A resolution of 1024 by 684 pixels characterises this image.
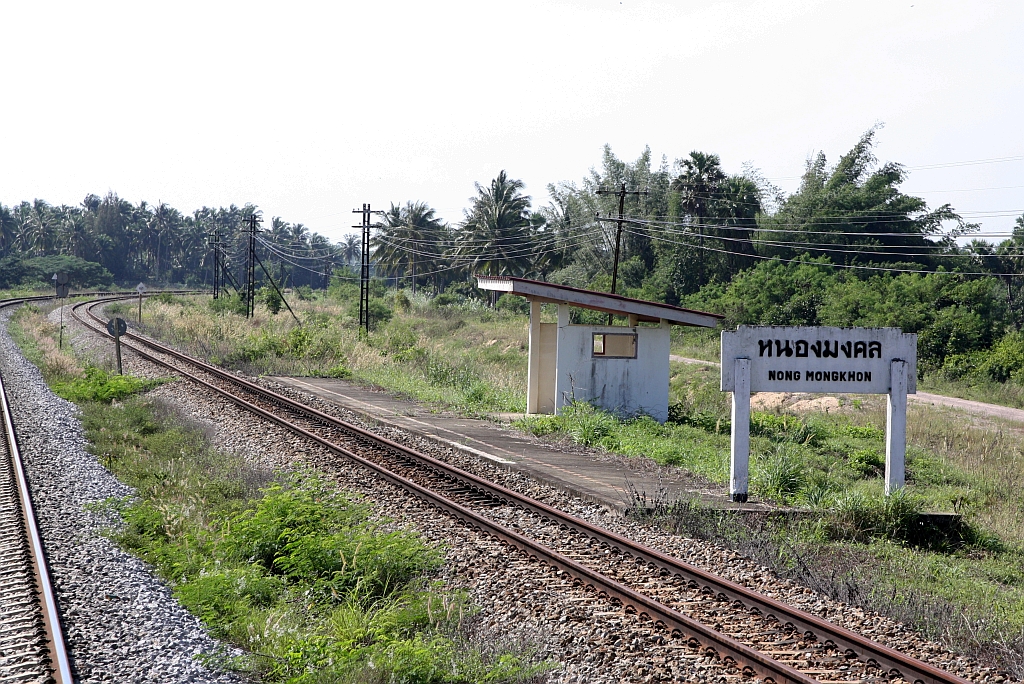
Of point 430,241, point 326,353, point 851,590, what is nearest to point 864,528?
point 851,590

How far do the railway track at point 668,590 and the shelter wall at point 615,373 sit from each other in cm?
488

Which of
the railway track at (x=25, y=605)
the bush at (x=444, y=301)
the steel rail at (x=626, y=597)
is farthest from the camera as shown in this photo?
the bush at (x=444, y=301)

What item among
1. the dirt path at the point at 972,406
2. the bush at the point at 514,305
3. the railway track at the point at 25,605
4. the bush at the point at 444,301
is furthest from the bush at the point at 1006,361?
the bush at the point at 444,301

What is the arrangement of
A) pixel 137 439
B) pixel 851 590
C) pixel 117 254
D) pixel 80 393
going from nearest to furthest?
pixel 851 590
pixel 137 439
pixel 80 393
pixel 117 254

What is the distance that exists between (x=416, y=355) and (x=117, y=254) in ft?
308

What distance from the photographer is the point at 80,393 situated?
62.0 ft

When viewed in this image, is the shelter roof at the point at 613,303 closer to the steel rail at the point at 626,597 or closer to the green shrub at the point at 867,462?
the green shrub at the point at 867,462

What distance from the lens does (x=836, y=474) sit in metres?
13.7

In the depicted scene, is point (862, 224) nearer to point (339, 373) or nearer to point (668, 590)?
point (339, 373)

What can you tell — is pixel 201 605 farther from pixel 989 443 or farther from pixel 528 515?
pixel 989 443

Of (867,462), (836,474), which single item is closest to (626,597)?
(836,474)

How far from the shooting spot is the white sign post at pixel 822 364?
11250 millimetres

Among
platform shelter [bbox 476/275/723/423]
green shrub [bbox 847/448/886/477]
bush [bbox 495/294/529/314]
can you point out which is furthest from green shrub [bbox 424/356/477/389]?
bush [bbox 495/294/529/314]

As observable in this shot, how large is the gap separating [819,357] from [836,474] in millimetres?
3314
